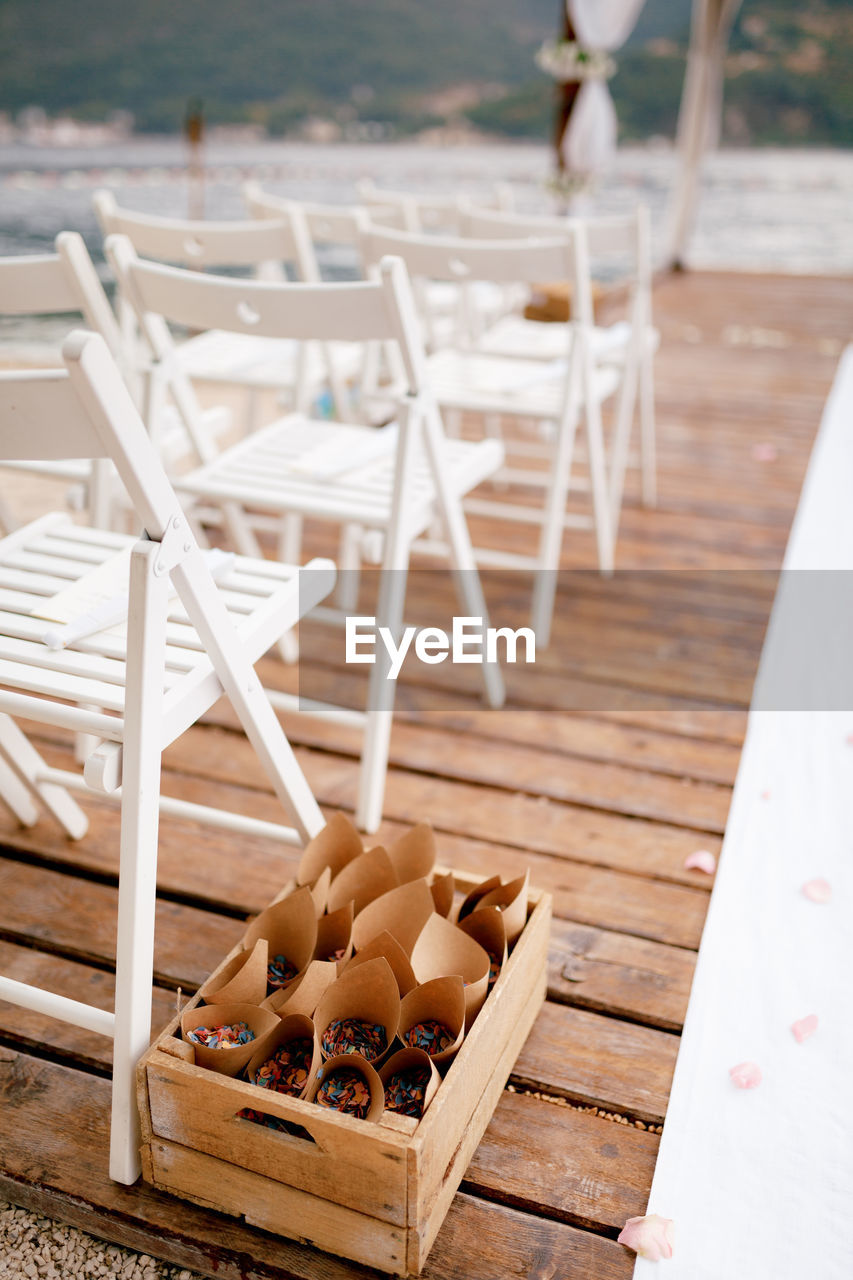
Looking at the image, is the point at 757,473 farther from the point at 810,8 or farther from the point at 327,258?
the point at 810,8

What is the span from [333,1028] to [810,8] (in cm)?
2158

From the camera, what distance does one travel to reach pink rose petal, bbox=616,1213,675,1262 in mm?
1066

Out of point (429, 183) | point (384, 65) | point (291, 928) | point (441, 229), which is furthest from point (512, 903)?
point (384, 65)

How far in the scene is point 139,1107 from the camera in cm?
108

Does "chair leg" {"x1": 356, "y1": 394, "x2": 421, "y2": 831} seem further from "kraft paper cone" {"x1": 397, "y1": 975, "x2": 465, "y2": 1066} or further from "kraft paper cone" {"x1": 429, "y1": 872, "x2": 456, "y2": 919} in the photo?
"kraft paper cone" {"x1": 397, "y1": 975, "x2": 465, "y2": 1066}

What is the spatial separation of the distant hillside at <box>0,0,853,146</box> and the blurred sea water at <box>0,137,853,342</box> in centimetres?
57

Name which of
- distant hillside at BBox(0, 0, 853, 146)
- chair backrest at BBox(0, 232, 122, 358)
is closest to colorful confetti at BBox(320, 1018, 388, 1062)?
chair backrest at BBox(0, 232, 122, 358)

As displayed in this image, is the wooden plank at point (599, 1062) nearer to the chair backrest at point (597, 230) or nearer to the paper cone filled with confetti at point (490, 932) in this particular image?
the paper cone filled with confetti at point (490, 932)

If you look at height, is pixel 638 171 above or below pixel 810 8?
below

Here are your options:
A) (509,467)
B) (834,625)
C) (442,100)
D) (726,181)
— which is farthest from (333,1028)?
(442,100)

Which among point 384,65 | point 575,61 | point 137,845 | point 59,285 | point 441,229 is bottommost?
point 137,845

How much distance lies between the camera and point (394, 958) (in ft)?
3.84

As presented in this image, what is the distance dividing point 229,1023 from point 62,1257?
30cm

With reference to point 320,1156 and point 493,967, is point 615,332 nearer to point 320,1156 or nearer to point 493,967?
point 493,967
